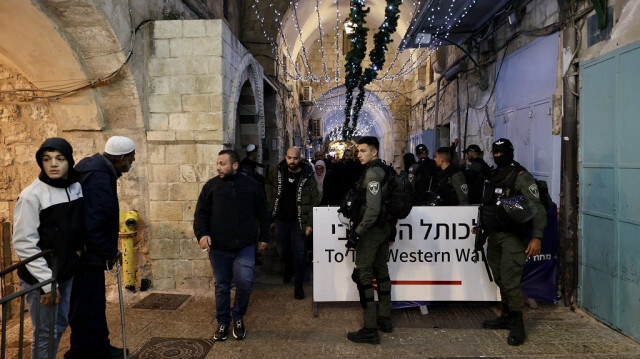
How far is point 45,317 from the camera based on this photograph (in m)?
3.02

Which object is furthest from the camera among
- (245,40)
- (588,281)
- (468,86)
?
(245,40)

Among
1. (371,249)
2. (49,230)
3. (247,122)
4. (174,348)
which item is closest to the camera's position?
(49,230)

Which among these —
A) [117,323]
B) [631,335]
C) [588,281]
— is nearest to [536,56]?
[588,281]

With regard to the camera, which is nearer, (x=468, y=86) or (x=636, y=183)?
(x=636, y=183)

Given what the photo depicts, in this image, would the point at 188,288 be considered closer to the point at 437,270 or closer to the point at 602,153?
the point at 437,270

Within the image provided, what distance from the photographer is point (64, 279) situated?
3.09m

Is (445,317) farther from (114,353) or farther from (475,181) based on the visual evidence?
(114,353)

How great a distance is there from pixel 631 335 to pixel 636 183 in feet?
4.78

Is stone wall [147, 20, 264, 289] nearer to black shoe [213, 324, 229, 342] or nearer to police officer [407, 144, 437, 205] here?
black shoe [213, 324, 229, 342]

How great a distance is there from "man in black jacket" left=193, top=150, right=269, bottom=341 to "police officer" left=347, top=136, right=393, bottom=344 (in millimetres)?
1095

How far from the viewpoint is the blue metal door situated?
150 inches

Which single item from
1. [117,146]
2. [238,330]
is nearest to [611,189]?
[238,330]

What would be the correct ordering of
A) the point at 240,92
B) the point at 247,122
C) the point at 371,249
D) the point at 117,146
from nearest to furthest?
the point at 117,146
the point at 371,249
the point at 240,92
the point at 247,122

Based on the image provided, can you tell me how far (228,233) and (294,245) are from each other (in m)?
1.66
